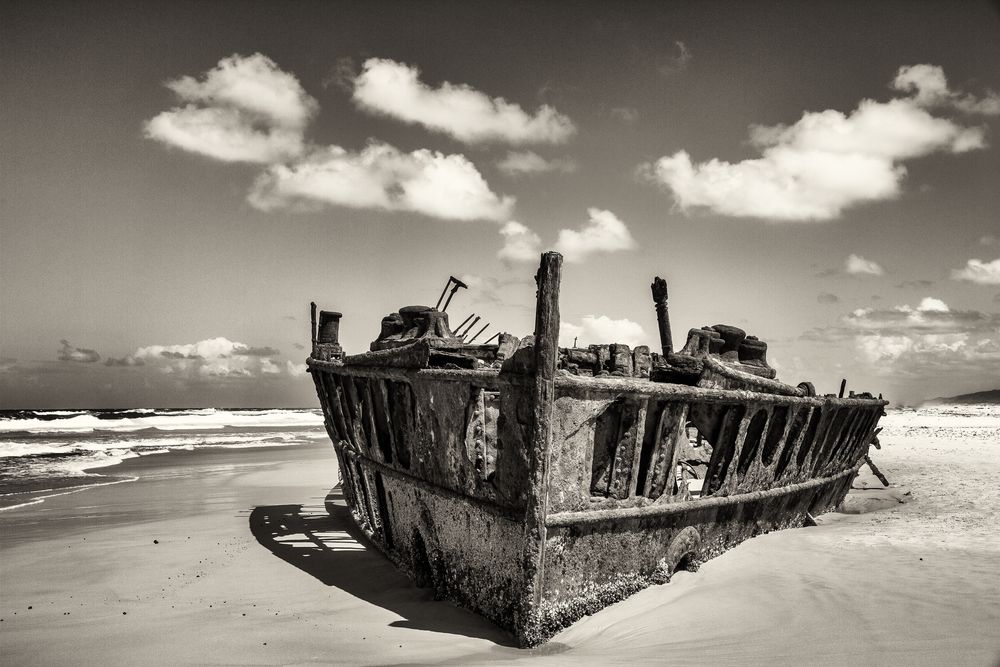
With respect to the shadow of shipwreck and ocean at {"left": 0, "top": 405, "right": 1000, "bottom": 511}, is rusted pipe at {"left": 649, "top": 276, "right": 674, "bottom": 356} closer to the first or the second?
the shadow of shipwreck

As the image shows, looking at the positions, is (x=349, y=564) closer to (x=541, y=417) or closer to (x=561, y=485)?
(x=561, y=485)

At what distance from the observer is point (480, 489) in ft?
17.6

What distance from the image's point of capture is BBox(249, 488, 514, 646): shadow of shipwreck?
5539 mm

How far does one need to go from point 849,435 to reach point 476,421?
292 inches

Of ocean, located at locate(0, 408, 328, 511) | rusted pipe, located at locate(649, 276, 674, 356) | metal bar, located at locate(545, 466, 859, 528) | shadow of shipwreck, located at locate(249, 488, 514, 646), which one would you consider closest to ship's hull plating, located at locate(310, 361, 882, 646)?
metal bar, located at locate(545, 466, 859, 528)

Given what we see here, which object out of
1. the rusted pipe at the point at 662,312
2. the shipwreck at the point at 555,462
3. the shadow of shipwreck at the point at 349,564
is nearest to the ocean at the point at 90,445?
the shadow of shipwreck at the point at 349,564

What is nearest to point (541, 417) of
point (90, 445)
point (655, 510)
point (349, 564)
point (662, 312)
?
point (655, 510)

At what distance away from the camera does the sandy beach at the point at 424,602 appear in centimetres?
478

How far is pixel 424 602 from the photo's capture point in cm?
615

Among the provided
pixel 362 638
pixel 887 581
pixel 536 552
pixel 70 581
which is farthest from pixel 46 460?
pixel 887 581

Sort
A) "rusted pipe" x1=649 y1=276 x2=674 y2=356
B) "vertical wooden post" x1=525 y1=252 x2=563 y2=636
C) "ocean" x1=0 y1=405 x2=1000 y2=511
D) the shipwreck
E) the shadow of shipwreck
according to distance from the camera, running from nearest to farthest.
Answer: "vertical wooden post" x1=525 y1=252 x2=563 y2=636 → the shipwreck → the shadow of shipwreck → "rusted pipe" x1=649 y1=276 x2=674 y2=356 → "ocean" x1=0 y1=405 x2=1000 y2=511

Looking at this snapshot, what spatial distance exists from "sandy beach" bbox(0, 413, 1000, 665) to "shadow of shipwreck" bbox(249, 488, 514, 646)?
3 centimetres

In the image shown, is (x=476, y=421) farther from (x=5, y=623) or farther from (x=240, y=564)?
(x=5, y=623)

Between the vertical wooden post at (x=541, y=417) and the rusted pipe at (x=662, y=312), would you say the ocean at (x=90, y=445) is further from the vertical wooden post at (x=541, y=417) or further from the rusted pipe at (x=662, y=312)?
the vertical wooden post at (x=541, y=417)
